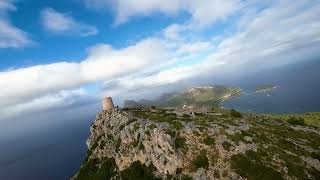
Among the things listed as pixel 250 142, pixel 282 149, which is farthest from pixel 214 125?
pixel 282 149

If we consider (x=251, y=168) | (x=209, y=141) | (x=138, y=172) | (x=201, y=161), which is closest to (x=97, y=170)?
(x=138, y=172)

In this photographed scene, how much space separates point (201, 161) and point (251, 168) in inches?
464

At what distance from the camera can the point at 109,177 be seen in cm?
9562

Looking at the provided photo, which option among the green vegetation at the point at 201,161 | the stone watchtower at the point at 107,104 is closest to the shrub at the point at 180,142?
the green vegetation at the point at 201,161

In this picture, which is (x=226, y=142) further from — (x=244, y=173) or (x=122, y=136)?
(x=122, y=136)

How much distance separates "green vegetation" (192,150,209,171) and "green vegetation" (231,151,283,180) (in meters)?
6.26

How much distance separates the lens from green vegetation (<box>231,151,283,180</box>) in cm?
6988

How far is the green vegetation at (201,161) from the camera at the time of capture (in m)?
77.7

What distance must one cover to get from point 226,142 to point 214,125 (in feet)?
33.6

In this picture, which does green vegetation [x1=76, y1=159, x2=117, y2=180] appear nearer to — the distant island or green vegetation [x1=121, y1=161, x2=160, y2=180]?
the distant island

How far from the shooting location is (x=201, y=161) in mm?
78562

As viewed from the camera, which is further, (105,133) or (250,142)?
(105,133)

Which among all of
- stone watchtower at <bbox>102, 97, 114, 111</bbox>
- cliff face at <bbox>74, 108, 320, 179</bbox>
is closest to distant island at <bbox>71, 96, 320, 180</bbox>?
cliff face at <bbox>74, 108, 320, 179</bbox>

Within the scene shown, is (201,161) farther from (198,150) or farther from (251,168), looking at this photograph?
(251,168)
